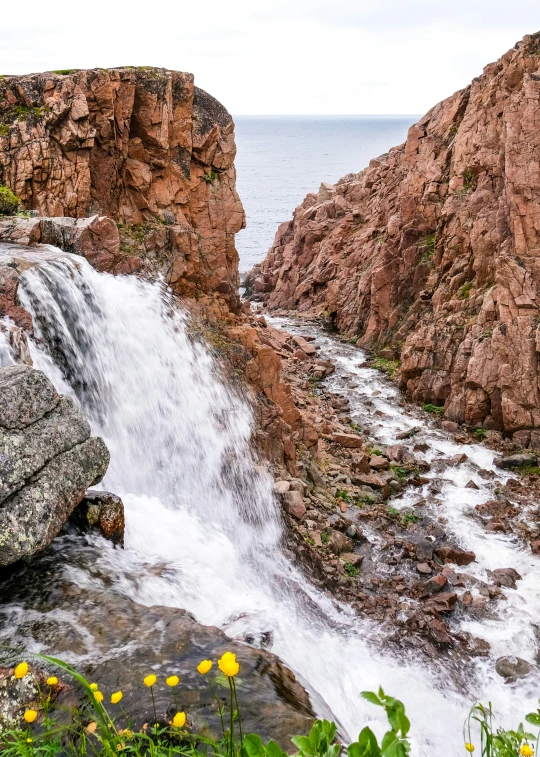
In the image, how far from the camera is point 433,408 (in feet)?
82.9

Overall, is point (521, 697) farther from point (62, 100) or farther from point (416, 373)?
point (62, 100)

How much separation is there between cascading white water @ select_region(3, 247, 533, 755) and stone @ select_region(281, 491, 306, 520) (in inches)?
15.0

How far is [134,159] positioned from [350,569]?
49.6 ft

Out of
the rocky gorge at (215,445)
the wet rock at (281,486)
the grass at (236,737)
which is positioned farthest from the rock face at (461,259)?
the grass at (236,737)

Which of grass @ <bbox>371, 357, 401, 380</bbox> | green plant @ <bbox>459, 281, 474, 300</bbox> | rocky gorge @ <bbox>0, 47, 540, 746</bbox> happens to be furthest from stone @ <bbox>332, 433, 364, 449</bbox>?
green plant @ <bbox>459, 281, 474, 300</bbox>

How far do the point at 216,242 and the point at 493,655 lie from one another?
17006 mm

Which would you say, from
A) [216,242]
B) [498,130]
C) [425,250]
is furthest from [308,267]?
[216,242]

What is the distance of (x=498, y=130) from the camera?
27.5m

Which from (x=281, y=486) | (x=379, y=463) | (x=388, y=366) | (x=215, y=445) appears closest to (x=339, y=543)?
(x=281, y=486)

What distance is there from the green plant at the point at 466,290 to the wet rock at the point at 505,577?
15.8 m

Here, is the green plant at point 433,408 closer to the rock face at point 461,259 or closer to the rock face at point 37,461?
the rock face at point 461,259

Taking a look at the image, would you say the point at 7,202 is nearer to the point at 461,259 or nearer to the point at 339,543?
the point at 339,543

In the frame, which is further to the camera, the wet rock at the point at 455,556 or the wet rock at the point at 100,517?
the wet rock at the point at 455,556

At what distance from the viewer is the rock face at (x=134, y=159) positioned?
56.2ft
